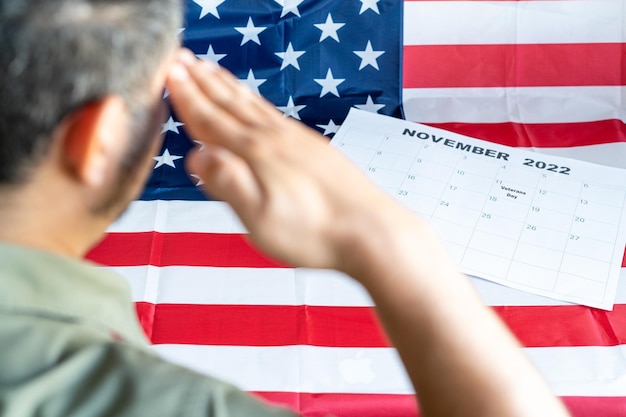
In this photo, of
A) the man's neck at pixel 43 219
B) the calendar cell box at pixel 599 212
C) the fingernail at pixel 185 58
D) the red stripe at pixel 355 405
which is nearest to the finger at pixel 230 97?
the fingernail at pixel 185 58

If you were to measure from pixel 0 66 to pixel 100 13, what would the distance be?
2.5 inches

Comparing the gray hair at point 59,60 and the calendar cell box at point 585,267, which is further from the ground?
the gray hair at point 59,60

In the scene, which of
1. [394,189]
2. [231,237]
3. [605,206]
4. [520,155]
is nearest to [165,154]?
[231,237]

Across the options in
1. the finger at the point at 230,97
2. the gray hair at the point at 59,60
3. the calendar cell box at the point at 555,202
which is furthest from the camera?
the calendar cell box at the point at 555,202

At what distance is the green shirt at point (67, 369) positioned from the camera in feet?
1.45

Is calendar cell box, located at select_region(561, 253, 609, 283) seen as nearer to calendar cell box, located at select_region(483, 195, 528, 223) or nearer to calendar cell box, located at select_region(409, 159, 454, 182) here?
calendar cell box, located at select_region(483, 195, 528, 223)

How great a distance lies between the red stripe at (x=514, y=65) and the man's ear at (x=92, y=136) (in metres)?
0.80

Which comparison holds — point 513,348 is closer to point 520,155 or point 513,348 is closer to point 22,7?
point 22,7

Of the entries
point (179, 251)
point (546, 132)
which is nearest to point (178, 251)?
point (179, 251)

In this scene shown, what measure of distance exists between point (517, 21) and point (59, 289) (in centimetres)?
88

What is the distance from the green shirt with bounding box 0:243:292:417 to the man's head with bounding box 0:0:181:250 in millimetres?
63

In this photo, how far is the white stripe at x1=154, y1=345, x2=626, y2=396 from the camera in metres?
0.79

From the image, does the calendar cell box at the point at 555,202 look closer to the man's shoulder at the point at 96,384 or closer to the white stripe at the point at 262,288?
the white stripe at the point at 262,288

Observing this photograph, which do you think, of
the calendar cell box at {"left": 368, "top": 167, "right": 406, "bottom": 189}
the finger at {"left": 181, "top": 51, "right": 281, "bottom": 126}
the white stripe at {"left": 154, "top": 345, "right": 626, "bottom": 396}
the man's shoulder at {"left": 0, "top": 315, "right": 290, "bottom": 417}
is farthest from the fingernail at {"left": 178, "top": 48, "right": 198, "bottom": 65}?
the calendar cell box at {"left": 368, "top": 167, "right": 406, "bottom": 189}
